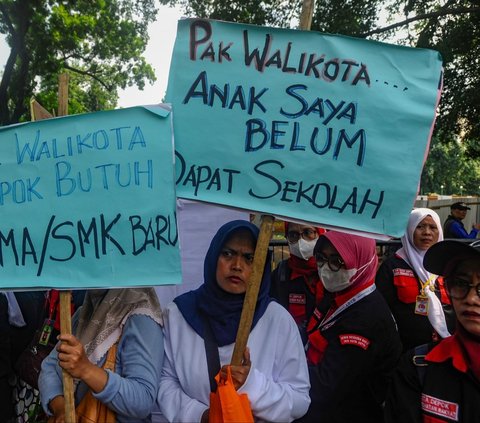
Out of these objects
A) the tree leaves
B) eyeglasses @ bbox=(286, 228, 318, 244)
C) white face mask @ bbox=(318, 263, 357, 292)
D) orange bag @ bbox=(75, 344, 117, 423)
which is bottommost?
orange bag @ bbox=(75, 344, 117, 423)

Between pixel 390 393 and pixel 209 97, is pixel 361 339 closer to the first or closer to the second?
pixel 390 393

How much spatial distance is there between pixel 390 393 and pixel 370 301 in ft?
2.31

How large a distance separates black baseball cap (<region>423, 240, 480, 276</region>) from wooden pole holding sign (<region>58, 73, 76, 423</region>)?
4.53 feet

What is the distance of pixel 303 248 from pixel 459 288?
5.76ft

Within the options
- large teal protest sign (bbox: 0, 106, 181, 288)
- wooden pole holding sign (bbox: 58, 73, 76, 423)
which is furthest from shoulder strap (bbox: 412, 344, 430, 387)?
wooden pole holding sign (bbox: 58, 73, 76, 423)

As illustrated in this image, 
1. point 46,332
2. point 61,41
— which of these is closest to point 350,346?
point 46,332

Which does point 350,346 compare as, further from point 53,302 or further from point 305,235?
point 53,302

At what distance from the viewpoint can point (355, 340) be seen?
2.34 metres

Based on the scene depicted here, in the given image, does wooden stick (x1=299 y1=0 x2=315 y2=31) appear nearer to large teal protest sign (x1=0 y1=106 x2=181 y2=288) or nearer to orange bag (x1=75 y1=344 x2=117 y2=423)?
large teal protest sign (x1=0 y1=106 x2=181 y2=288)

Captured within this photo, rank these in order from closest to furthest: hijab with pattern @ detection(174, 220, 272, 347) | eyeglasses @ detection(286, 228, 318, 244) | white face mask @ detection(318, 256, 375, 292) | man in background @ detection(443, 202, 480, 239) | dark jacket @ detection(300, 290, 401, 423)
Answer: hijab with pattern @ detection(174, 220, 272, 347), dark jacket @ detection(300, 290, 401, 423), white face mask @ detection(318, 256, 375, 292), eyeglasses @ detection(286, 228, 318, 244), man in background @ detection(443, 202, 480, 239)

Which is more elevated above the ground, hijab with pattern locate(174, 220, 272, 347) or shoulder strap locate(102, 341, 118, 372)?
hijab with pattern locate(174, 220, 272, 347)

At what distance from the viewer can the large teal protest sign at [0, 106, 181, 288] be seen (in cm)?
182

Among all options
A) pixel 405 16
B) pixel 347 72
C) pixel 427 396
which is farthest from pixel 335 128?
pixel 405 16

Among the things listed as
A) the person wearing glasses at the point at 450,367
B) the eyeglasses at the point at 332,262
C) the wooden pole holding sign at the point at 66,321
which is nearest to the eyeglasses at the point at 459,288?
the person wearing glasses at the point at 450,367
